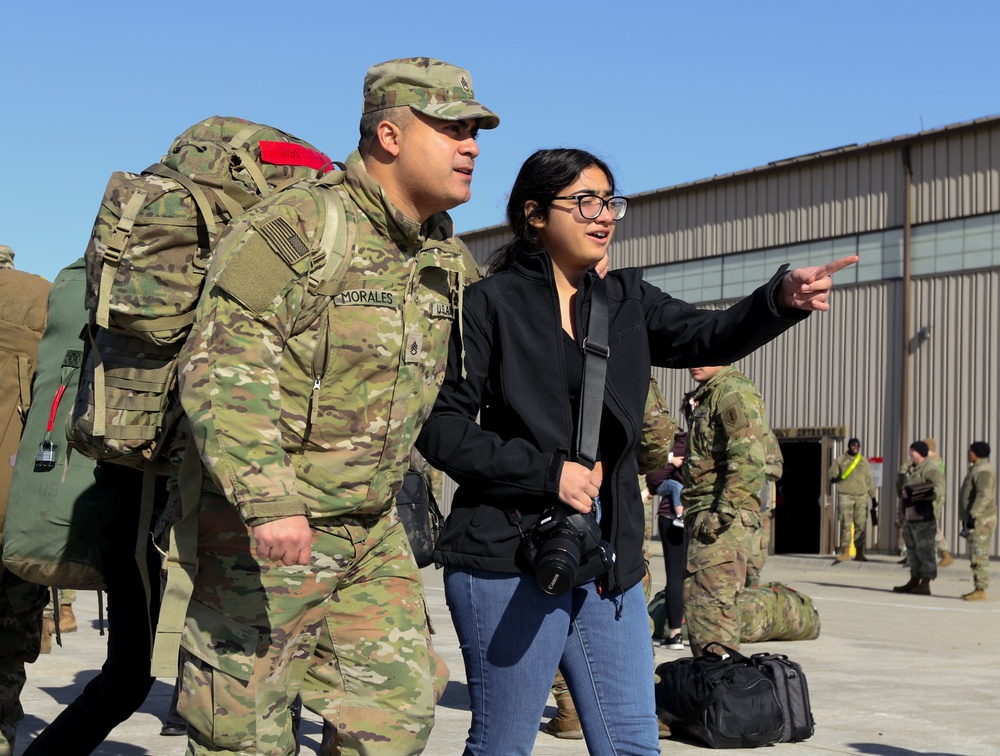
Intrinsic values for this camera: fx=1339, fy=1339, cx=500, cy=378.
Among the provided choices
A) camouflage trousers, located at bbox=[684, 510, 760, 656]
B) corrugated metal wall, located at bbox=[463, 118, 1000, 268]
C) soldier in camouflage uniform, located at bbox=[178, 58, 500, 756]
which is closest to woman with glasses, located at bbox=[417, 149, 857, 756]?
soldier in camouflage uniform, located at bbox=[178, 58, 500, 756]

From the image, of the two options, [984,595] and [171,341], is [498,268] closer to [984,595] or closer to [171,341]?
[171,341]

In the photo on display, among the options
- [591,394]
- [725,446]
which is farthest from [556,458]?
[725,446]

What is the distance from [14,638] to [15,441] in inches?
28.7

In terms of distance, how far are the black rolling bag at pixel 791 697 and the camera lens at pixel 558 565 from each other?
11.3ft

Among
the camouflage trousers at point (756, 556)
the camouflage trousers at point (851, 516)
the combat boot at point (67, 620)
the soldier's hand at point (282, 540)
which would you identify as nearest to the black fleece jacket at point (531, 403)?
the soldier's hand at point (282, 540)

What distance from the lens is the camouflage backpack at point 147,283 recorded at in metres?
3.42

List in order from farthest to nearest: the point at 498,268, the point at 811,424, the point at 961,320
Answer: the point at 811,424
the point at 961,320
the point at 498,268

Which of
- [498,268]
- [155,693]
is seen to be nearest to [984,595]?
[155,693]

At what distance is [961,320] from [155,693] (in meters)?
20.1

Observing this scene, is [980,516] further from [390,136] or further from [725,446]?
[390,136]

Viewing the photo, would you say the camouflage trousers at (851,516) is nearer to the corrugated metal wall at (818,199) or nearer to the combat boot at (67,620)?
the corrugated metal wall at (818,199)

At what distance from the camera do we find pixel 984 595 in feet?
54.7

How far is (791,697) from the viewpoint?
641 centimetres

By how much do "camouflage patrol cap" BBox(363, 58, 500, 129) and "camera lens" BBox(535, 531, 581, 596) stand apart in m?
1.13
